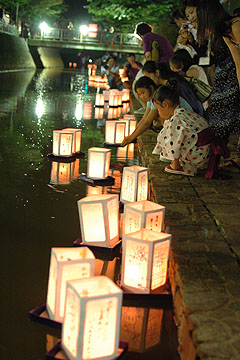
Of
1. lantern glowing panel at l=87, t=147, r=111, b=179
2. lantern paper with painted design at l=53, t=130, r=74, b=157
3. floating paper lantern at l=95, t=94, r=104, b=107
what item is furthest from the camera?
floating paper lantern at l=95, t=94, r=104, b=107

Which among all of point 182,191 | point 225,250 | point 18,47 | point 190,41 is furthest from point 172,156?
point 18,47

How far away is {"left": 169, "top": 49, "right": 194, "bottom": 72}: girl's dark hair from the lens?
640 centimetres

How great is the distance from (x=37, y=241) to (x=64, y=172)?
2038mm

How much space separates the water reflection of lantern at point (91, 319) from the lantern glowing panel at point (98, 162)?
3.00 meters

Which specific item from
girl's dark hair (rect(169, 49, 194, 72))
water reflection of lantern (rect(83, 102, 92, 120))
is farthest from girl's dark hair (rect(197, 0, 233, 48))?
water reflection of lantern (rect(83, 102, 92, 120))

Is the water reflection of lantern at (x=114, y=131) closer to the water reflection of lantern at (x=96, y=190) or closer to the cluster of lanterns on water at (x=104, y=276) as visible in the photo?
the water reflection of lantern at (x=96, y=190)

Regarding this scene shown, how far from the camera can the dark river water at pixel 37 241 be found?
2.28 m

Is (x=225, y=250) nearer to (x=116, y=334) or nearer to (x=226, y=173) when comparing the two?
(x=116, y=334)

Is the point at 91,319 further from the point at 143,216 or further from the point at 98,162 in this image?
the point at 98,162

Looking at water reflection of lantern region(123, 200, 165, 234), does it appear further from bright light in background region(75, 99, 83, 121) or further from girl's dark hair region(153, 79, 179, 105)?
bright light in background region(75, 99, 83, 121)

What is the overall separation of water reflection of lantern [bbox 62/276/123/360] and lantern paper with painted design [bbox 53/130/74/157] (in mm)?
3882

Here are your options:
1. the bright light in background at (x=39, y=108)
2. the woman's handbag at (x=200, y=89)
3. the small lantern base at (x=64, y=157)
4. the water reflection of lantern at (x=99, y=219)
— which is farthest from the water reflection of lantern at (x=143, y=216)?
the bright light in background at (x=39, y=108)

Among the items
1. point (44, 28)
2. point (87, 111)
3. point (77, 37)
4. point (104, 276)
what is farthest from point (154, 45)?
point (44, 28)

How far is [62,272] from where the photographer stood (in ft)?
7.30
